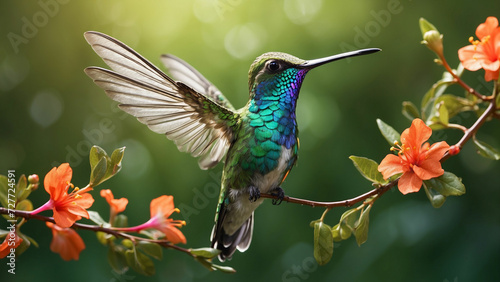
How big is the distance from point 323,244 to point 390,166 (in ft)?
0.51

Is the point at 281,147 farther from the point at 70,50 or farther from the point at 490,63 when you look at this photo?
the point at 70,50

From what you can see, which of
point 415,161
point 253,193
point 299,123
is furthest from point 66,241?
point 299,123

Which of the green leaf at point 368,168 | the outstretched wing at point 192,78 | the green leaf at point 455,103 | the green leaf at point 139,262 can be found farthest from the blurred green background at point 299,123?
the green leaf at point 368,168

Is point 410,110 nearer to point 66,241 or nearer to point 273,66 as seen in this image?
point 273,66

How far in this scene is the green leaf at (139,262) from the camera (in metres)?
0.74

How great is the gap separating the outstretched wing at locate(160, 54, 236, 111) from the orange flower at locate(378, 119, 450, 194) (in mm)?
472

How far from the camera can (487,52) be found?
2.45ft

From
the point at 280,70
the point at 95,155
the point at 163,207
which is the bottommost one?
the point at 163,207

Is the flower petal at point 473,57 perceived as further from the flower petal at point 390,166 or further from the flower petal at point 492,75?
the flower petal at point 390,166

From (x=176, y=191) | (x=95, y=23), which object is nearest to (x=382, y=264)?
(x=176, y=191)

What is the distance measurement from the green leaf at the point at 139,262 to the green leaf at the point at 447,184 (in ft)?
1.46

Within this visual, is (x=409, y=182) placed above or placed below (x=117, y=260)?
above

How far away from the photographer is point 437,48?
79cm

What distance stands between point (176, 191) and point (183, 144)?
56 cm
